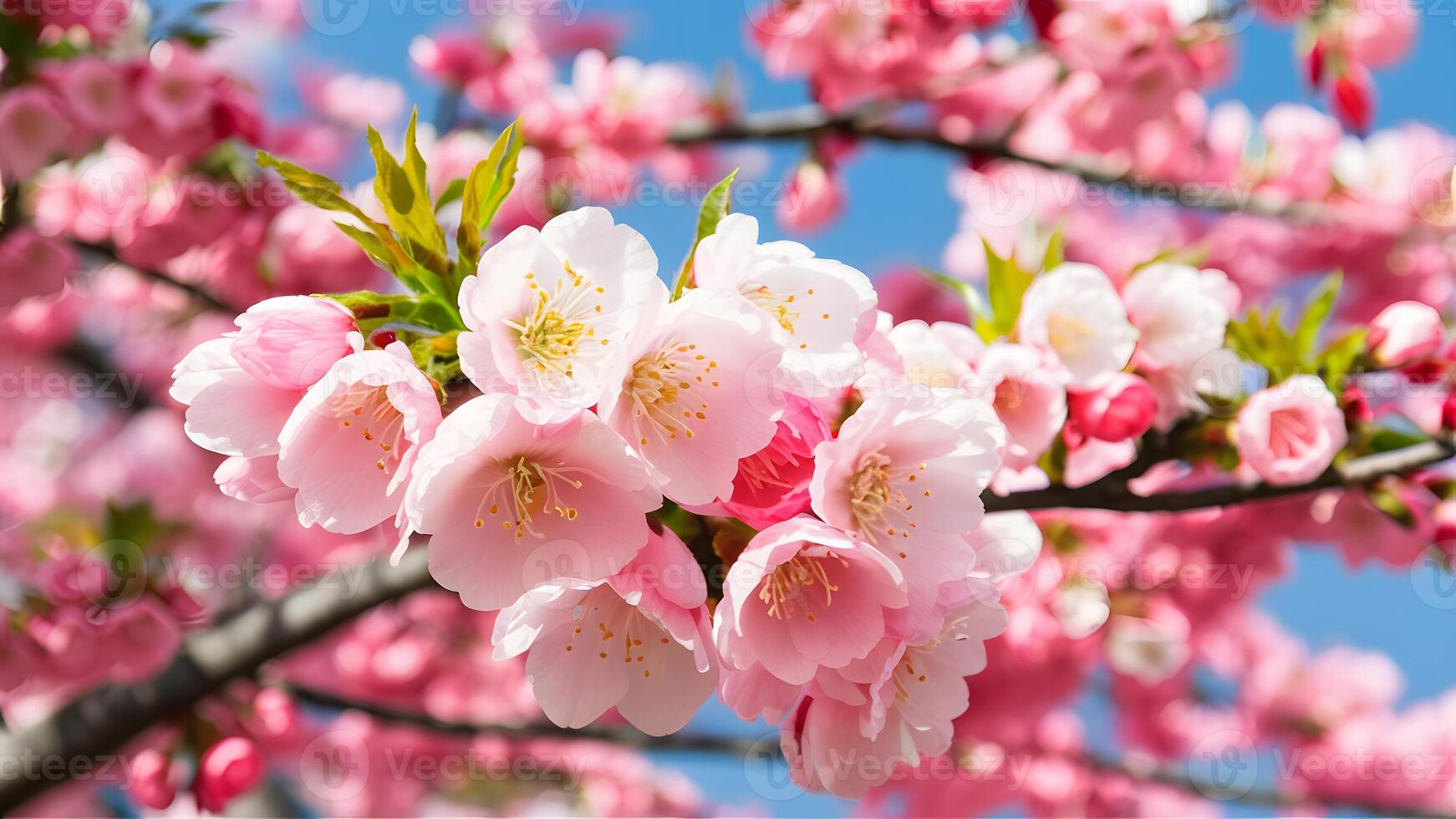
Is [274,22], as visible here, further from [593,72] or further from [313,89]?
[593,72]

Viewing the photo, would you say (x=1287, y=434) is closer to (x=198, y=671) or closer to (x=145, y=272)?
(x=198, y=671)

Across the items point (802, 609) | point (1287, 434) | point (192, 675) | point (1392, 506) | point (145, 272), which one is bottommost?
point (192, 675)

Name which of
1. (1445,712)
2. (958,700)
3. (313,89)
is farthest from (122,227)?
(1445,712)

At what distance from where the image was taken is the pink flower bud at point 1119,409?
4.20ft

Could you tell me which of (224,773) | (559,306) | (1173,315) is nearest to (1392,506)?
(1173,315)

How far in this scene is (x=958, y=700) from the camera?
103 cm

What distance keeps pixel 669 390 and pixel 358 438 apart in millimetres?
292

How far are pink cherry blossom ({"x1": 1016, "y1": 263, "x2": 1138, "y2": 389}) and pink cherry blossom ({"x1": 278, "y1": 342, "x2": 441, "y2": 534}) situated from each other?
33.3 inches

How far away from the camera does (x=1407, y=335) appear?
145 centimetres

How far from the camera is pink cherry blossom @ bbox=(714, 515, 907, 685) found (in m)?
0.88

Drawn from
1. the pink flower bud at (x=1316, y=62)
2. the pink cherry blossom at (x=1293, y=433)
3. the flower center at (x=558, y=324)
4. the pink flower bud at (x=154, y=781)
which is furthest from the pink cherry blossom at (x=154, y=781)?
the pink flower bud at (x=1316, y=62)

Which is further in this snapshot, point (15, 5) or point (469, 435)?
point (15, 5)

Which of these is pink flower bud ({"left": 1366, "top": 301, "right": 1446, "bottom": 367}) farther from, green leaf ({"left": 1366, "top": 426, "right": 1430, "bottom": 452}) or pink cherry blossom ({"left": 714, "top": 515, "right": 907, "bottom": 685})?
pink cherry blossom ({"left": 714, "top": 515, "right": 907, "bottom": 685})

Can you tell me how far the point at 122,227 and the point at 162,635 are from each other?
1.16 meters
